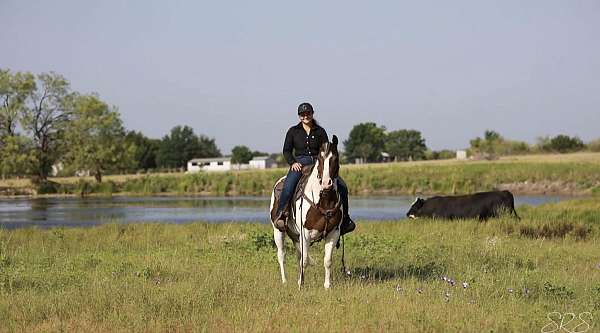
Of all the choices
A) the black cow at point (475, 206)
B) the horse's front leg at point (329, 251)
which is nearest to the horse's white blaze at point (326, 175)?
the horse's front leg at point (329, 251)

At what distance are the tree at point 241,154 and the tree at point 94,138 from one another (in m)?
71.1

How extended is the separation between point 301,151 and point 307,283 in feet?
6.56

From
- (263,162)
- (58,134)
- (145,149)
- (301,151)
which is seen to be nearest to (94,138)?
(58,134)

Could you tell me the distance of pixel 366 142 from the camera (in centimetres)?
13675

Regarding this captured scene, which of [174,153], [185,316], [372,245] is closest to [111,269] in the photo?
[185,316]

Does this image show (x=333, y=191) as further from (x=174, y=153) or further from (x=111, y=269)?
(x=174, y=153)

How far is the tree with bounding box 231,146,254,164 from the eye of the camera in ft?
453

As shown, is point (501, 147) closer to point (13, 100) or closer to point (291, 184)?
point (13, 100)

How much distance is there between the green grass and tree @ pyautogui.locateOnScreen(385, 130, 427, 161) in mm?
117344

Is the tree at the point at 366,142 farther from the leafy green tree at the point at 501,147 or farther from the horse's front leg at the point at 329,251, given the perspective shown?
the horse's front leg at the point at 329,251

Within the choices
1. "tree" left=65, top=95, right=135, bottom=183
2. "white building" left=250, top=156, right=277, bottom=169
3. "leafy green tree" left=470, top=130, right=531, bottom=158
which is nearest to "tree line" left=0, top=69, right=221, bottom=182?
"tree" left=65, top=95, right=135, bottom=183

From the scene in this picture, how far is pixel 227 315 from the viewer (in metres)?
7.45

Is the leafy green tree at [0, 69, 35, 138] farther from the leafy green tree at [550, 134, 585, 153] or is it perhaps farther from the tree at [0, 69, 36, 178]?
the leafy green tree at [550, 134, 585, 153]

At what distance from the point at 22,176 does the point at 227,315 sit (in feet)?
187
